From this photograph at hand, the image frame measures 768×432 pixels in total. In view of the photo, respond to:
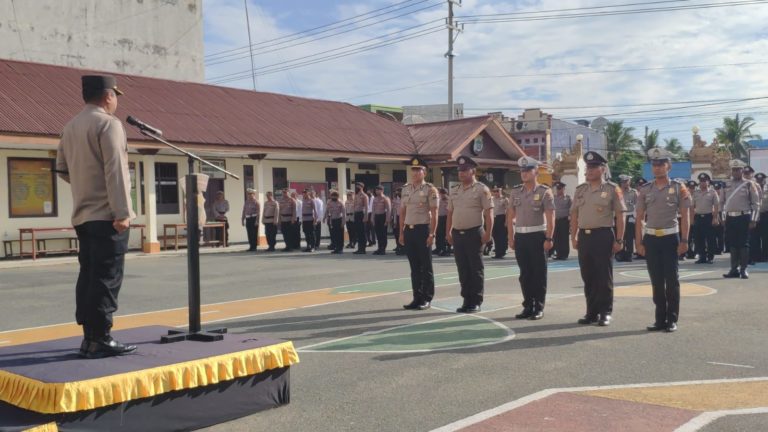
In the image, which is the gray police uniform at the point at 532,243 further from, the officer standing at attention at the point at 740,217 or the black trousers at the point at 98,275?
the officer standing at attention at the point at 740,217

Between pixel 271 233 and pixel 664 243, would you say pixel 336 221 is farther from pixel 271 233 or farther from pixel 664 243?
pixel 664 243

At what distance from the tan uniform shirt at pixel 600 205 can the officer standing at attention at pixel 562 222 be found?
9.19m

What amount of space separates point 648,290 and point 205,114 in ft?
54.8

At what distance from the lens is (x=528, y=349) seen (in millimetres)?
7266

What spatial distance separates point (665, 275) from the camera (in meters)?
8.38

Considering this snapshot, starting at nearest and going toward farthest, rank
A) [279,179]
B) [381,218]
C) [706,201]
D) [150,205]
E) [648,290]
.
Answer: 1. [648,290]
2. [706,201]
3. [381,218]
4. [150,205]
5. [279,179]

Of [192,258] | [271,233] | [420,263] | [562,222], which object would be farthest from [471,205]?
[271,233]

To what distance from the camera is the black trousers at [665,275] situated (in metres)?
8.21

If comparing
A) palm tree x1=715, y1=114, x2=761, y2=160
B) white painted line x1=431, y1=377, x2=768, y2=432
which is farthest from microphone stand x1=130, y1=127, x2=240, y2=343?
palm tree x1=715, y1=114, x2=761, y2=160

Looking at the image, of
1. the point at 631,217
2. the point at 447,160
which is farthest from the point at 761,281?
the point at 447,160

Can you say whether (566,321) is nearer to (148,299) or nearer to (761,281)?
(761,281)

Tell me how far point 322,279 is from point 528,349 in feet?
24.8

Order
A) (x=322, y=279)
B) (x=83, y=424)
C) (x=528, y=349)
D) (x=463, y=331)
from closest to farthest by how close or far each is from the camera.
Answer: (x=83, y=424), (x=528, y=349), (x=463, y=331), (x=322, y=279)

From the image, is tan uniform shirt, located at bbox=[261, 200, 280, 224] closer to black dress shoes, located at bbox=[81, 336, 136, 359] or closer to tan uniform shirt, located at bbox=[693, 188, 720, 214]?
tan uniform shirt, located at bbox=[693, 188, 720, 214]
